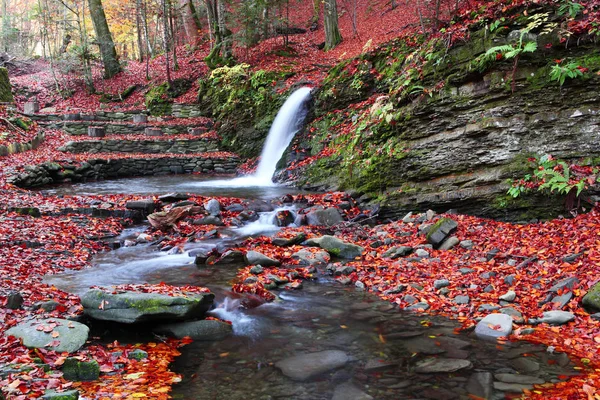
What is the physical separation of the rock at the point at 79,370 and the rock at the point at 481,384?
10.5 feet

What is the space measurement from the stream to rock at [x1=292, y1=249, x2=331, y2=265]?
0.78 m

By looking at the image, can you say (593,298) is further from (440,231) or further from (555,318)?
(440,231)

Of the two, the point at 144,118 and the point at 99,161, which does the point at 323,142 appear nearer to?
the point at 99,161

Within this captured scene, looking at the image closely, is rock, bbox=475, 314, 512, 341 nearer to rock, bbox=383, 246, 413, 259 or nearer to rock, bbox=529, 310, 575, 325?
Answer: rock, bbox=529, 310, 575, 325

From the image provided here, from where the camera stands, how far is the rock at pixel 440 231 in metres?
7.15

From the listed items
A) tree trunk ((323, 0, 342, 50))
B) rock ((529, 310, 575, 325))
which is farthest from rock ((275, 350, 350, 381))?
tree trunk ((323, 0, 342, 50))

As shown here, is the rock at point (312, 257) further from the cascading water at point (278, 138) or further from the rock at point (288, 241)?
the cascading water at point (278, 138)

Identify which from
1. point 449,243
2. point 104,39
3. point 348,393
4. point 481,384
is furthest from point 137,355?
point 104,39

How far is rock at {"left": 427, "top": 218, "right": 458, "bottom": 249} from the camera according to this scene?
7.15 m

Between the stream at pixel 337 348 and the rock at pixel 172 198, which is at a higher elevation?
the rock at pixel 172 198

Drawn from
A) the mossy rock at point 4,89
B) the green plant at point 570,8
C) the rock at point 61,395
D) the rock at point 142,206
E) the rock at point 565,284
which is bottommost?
the rock at point 565,284

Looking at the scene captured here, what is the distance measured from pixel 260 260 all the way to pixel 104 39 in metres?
23.6

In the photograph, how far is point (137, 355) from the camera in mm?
3967

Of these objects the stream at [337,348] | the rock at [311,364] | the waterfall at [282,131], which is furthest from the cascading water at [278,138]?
the rock at [311,364]
